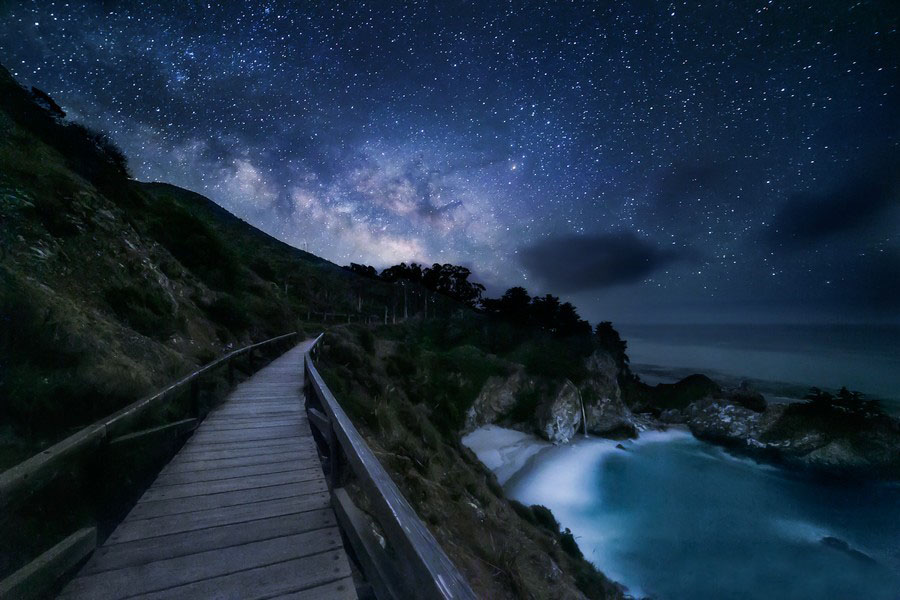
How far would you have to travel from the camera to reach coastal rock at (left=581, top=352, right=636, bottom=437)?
44.9m

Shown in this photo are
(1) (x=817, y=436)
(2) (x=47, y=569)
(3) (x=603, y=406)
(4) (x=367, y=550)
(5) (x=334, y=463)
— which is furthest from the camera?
(3) (x=603, y=406)

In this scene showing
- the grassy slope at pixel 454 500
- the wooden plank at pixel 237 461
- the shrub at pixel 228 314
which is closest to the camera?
the wooden plank at pixel 237 461

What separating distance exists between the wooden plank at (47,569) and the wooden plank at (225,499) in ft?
2.49

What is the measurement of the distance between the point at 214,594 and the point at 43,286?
7.04 metres

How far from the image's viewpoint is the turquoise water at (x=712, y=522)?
907 inches

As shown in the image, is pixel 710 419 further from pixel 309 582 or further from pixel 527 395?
pixel 309 582

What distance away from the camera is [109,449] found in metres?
3.20

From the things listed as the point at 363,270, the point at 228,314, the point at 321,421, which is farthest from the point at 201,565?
the point at 363,270

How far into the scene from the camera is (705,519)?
30734mm

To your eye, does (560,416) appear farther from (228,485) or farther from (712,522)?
(228,485)

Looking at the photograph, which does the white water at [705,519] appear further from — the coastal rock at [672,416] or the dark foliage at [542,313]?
the dark foliage at [542,313]

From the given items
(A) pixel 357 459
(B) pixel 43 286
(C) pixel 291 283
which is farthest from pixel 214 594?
(C) pixel 291 283

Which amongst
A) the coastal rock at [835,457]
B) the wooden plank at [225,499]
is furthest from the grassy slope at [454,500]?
the coastal rock at [835,457]

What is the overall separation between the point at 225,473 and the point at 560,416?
135 ft
